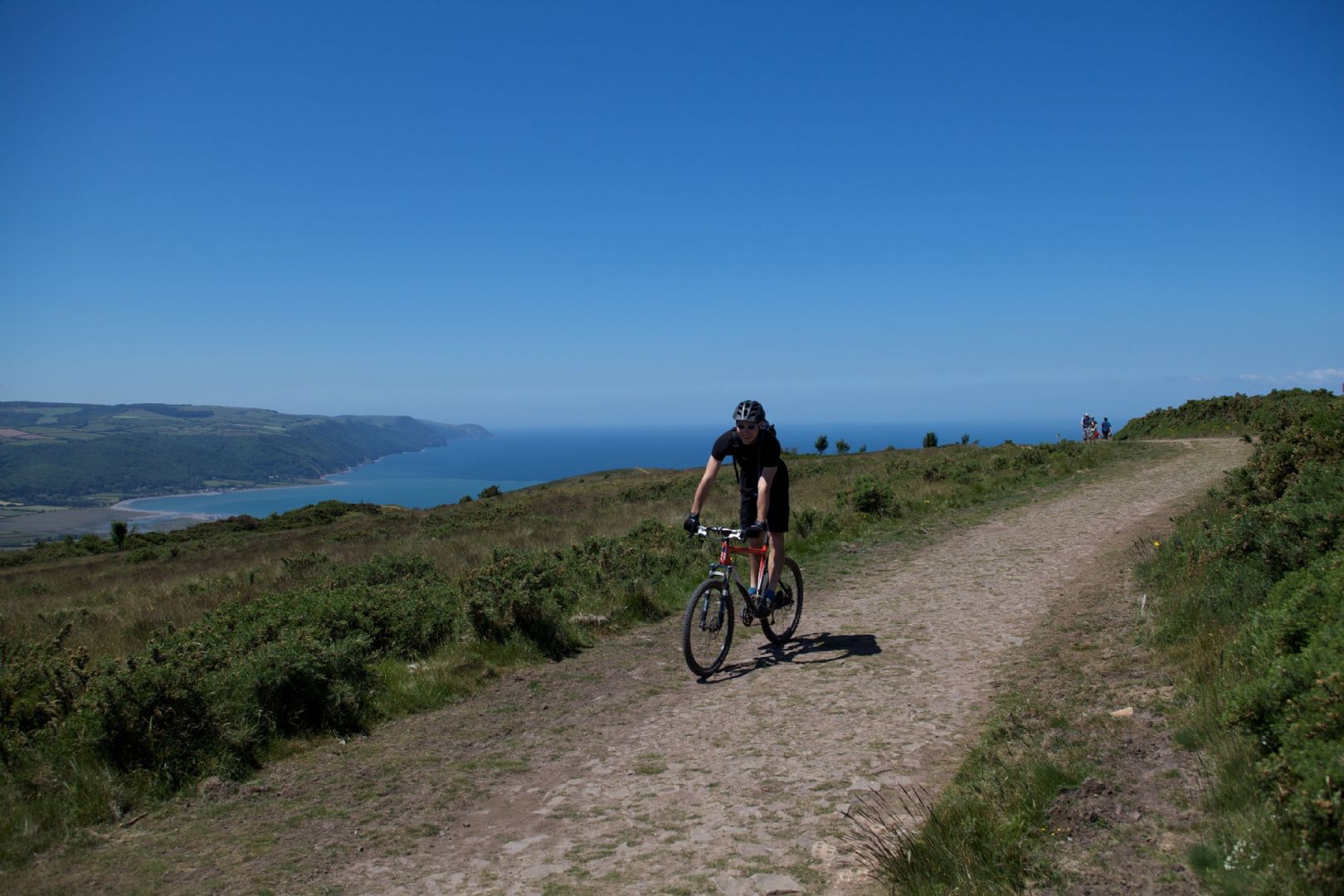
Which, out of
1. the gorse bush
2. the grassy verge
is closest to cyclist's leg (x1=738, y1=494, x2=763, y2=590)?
the grassy verge

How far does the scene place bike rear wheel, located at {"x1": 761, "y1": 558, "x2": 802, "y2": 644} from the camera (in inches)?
323

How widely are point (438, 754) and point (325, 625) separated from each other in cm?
299

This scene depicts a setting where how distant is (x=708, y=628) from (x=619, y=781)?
8.23 feet

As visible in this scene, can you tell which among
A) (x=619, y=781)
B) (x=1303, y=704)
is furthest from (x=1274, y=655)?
(x=619, y=781)

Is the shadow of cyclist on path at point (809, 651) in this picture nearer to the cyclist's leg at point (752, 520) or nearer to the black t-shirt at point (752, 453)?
the cyclist's leg at point (752, 520)

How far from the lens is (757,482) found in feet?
26.2

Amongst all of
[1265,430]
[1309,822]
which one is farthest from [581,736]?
[1265,430]

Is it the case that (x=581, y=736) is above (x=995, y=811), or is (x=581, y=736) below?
below

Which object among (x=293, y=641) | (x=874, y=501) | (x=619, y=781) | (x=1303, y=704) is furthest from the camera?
(x=874, y=501)

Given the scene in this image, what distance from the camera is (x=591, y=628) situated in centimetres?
918

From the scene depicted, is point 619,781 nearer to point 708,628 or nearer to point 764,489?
point 708,628

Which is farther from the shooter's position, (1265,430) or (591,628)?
(1265,430)

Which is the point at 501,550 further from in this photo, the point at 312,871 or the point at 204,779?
the point at 312,871

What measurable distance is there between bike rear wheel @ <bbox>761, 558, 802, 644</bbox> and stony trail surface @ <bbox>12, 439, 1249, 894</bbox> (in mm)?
206
